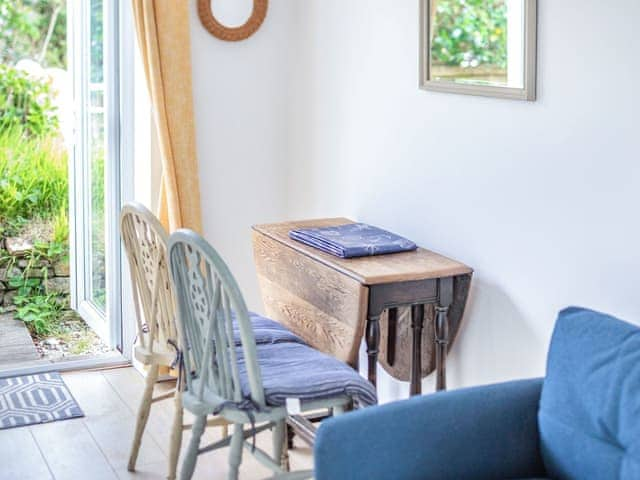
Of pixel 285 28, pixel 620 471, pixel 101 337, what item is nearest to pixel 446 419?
pixel 620 471

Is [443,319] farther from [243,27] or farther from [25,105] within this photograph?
[25,105]

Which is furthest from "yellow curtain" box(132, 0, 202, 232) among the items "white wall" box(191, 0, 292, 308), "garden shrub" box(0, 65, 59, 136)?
"garden shrub" box(0, 65, 59, 136)

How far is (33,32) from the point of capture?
6.34 m

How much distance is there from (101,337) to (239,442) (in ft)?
6.64

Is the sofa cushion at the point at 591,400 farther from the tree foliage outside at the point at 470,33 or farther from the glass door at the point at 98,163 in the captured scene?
the glass door at the point at 98,163

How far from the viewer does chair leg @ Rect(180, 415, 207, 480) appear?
2.54m

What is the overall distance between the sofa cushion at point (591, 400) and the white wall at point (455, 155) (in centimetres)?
27

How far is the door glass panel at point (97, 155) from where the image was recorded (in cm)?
405

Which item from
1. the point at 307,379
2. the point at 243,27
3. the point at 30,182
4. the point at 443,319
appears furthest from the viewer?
the point at 30,182

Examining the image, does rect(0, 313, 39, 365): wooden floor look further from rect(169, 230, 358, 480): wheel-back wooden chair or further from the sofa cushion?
the sofa cushion

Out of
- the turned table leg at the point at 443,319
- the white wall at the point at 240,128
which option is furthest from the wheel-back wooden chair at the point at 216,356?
the white wall at the point at 240,128

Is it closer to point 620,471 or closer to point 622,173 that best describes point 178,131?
point 622,173

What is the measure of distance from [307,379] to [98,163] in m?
2.04

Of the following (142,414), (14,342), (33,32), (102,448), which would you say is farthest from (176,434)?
(33,32)
